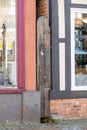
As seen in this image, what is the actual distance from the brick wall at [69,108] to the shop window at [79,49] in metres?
0.36

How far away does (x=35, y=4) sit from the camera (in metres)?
9.65

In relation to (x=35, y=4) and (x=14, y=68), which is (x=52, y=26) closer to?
(x=35, y=4)

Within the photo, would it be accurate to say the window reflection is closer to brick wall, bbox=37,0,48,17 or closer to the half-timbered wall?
the half-timbered wall

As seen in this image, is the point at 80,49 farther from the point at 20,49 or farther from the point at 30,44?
the point at 20,49

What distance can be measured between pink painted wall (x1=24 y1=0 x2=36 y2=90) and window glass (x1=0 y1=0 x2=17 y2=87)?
0.29 metres

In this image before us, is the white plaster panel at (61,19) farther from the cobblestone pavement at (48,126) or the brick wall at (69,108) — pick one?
the cobblestone pavement at (48,126)

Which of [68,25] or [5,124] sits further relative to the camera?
[68,25]

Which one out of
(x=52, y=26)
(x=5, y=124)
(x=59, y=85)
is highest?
(x=52, y=26)

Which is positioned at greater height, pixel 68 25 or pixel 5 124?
pixel 68 25

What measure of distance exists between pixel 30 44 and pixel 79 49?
137cm

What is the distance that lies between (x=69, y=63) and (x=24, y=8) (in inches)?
A: 68.6

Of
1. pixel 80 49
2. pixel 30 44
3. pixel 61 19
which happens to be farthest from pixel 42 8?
pixel 80 49

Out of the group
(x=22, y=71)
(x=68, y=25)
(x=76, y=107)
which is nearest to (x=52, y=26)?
(x=68, y=25)

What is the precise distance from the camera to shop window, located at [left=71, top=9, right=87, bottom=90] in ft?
32.8
